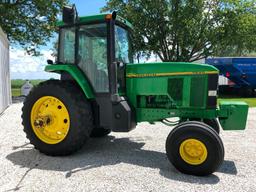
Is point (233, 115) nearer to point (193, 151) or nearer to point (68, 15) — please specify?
point (193, 151)

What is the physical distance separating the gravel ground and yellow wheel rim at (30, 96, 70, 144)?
37cm

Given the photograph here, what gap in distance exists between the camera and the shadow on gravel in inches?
179

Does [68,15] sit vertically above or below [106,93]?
above

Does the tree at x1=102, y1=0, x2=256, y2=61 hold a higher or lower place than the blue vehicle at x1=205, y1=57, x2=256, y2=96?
higher

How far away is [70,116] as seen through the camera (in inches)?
204

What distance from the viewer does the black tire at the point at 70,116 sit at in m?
5.15

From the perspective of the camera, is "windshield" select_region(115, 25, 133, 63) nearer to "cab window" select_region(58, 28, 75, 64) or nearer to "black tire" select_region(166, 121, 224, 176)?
"cab window" select_region(58, 28, 75, 64)

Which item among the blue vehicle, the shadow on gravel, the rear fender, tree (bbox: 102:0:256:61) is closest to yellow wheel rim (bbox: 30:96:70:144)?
the shadow on gravel

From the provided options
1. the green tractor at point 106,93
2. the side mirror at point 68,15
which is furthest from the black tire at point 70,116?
the side mirror at point 68,15

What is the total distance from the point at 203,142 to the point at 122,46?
2278mm

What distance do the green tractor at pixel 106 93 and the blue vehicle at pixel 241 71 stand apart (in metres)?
12.8

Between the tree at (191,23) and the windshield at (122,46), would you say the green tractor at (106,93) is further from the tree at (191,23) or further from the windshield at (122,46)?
the tree at (191,23)

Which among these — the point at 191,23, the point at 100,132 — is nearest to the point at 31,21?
the point at 191,23

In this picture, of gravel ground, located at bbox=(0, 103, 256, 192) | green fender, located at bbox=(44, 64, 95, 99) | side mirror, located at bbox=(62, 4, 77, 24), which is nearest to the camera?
gravel ground, located at bbox=(0, 103, 256, 192)
